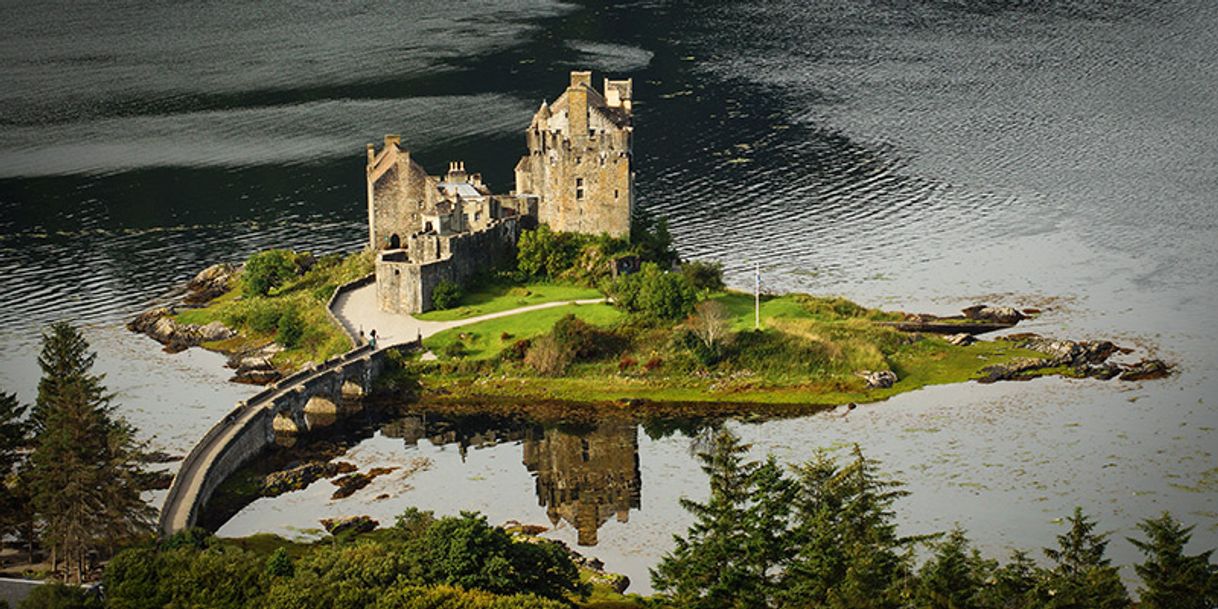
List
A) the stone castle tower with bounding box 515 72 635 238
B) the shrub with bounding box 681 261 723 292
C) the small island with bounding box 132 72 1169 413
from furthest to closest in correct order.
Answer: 1. the stone castle tower with bounding box 515 72 635 238
2. the shrub with bounding box 681 261 723 292
3. the small island with bounding box 132 72 1169 413

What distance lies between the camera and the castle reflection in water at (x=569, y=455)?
8869 centimetres

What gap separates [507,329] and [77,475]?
111ft

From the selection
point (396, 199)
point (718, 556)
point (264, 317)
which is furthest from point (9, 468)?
point (396, 199)

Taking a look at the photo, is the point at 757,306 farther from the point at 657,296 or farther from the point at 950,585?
the point at 950,585

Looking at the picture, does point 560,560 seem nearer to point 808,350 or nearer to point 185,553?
point 185,553

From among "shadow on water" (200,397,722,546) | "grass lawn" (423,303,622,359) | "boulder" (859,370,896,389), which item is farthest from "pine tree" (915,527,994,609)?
"grass lawn" (423,303,622,359)

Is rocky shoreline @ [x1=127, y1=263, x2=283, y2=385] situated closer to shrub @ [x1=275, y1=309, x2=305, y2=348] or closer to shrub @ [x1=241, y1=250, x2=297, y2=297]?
shrub @ [x1=275, y1=309, x2=305, y2=348]

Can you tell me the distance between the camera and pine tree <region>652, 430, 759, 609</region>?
71.1m

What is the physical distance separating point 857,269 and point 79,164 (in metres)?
71.0

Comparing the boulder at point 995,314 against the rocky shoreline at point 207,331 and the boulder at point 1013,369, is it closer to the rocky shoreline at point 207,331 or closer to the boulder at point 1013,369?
the boulder at point 1013,369

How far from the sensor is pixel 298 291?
386 feet

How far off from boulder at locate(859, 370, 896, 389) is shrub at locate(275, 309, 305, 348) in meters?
30.6

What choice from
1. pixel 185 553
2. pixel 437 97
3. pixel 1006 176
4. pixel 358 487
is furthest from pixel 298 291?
pixel 437 97

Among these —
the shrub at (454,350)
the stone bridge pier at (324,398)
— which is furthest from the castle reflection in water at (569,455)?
the shrub at (454,350)
